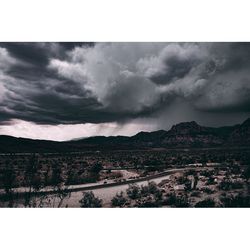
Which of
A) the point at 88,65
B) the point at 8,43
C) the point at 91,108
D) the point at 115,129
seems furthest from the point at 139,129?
the point at 8,43

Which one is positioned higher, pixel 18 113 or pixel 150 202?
pixel 18 113

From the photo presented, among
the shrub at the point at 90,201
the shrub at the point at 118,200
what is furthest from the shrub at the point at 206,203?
the shrub at the point at 90,201

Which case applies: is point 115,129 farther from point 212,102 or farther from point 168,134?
point 212,102

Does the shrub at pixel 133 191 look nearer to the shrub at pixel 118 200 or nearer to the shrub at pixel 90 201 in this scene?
the shrub at pixel 118 200

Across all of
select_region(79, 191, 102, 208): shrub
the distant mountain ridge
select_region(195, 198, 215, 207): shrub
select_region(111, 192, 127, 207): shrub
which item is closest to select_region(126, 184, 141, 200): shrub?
select_region(111, 192, 127, 207): shrub

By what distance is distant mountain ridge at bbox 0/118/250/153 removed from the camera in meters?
9.43

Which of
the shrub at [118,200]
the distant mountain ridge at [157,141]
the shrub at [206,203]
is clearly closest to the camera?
the shrub at [206,203]

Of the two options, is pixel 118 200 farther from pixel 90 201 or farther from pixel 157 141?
pixel 157 141

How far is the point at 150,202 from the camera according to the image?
30.3 ft

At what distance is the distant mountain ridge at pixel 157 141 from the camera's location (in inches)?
371

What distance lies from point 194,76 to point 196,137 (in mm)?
1389

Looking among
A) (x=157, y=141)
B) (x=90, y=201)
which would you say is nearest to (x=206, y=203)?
(x=157, y=141)

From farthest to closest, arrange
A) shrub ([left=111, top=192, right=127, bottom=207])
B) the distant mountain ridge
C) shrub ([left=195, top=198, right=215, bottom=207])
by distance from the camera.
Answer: the distant mountain ridge
shrub ([left=111, top=192, right=127, bottom=207])
shrub ([left=195, top=198, right=215, bottom=207])

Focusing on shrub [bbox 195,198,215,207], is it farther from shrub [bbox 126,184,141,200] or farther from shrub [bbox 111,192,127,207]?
shrub [bbox 111,192,127,207]
